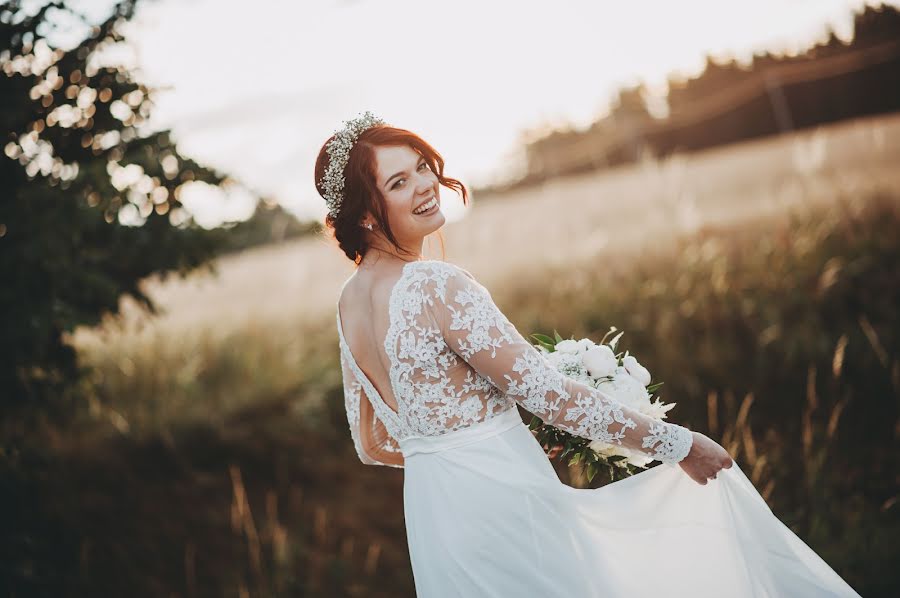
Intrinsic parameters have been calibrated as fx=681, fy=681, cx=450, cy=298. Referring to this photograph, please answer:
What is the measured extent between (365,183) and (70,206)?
2141 millimetres

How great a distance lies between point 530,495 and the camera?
2082mm

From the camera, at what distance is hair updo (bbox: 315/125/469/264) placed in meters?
2.16

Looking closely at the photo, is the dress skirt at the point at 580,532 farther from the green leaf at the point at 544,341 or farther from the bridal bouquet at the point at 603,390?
the green leaf at the point at 544,341

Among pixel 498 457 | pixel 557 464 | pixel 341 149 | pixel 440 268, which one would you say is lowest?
pixel 557 464

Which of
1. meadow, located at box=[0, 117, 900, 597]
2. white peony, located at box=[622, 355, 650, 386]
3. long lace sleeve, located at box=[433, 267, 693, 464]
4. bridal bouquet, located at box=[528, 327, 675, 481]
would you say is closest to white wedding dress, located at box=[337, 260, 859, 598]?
long lace sleeve, located at box=[433, 267, 693, 464]

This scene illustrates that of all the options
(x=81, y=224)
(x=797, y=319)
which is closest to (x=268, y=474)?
(x=81, y=224)

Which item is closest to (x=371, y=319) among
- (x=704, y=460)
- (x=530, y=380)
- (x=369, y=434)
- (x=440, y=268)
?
(x=440, y=268)

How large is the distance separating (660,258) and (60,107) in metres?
5.17

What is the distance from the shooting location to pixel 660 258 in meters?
6.69

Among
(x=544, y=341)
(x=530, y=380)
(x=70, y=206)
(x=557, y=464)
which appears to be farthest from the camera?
(x=557, y=464)

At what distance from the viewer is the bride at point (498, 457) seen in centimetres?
200

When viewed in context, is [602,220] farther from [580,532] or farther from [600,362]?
[580,532]

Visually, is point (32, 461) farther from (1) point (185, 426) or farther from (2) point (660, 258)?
(2) point (660, 258)

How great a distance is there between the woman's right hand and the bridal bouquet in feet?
0.43
